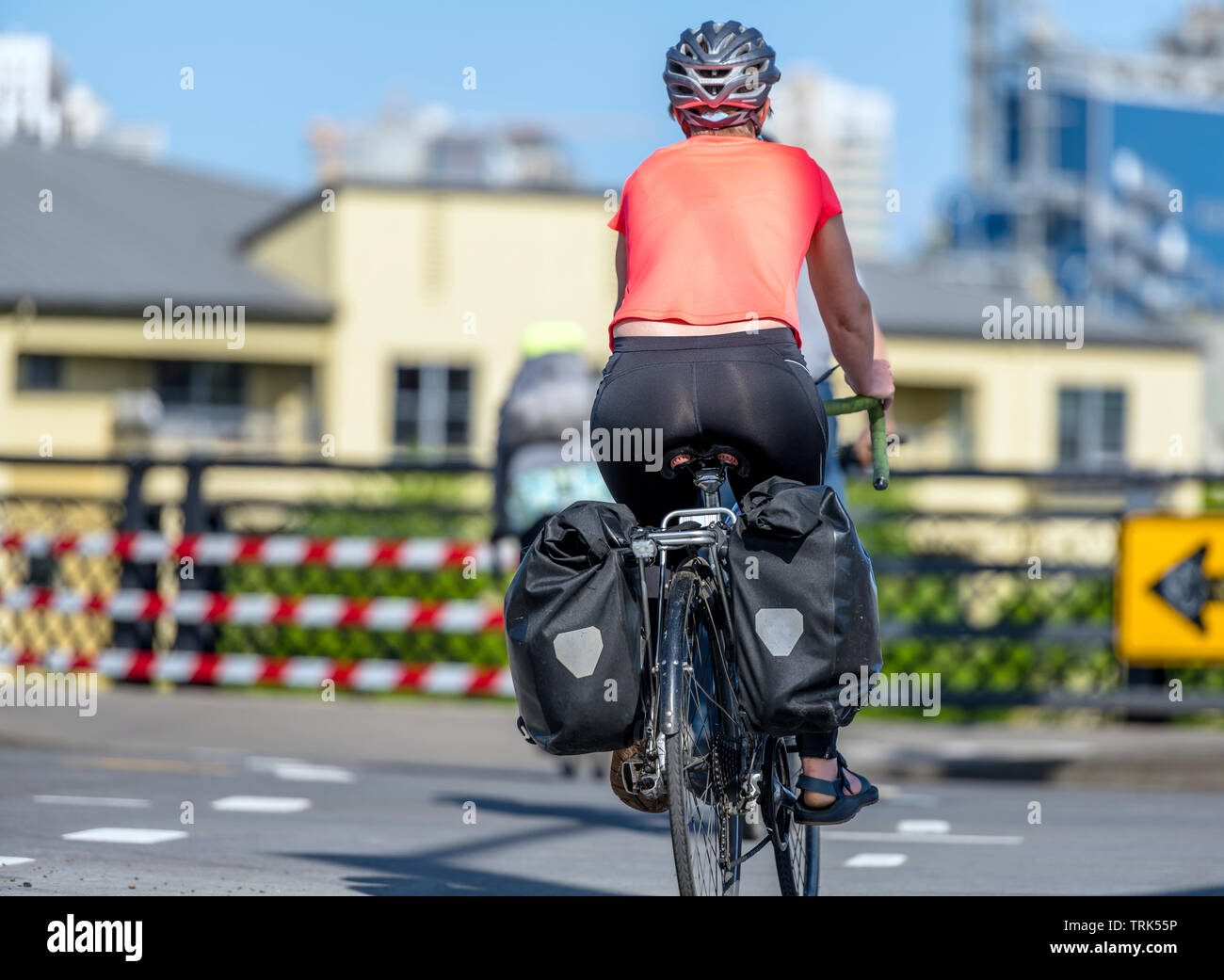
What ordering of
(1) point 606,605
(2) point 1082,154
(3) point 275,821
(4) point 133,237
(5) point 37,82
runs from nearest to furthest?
(1) point 606,605 → (3) point 275,821 → (5) point 37,82 → (4) point 133,237 → (2) point 1082,154

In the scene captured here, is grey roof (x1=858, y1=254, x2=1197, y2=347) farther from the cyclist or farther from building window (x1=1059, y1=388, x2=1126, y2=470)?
the cyclist

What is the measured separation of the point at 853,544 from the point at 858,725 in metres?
6.57

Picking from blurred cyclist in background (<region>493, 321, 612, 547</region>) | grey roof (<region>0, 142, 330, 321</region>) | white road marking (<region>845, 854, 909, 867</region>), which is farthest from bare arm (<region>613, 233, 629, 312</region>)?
grey roof (<region>0, 142, 330, 321</region>)

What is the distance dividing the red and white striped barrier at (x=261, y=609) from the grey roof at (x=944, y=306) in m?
27.9

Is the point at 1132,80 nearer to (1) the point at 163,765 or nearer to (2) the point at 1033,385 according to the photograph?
(2) the point at 1033,385

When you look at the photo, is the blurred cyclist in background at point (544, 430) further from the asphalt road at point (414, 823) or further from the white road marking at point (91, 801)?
the white road marking at point (91, 801)

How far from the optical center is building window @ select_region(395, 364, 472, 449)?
35.4 meters

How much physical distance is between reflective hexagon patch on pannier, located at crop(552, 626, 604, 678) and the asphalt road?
1.07 metres

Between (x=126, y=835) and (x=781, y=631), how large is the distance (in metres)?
2.89

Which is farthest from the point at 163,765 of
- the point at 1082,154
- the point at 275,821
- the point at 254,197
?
the point at 1082,154

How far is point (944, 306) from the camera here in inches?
1679

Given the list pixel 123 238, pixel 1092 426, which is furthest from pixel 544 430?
pixel 1092 426

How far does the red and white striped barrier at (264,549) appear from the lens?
37.3 feet

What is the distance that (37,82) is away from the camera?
1502cm
